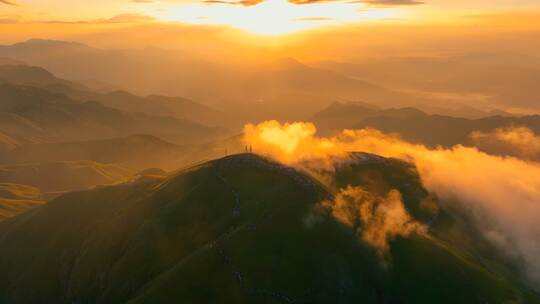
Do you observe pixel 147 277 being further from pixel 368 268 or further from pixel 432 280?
pixel 432 280

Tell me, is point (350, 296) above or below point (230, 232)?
below

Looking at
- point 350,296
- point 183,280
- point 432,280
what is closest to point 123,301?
point 183,280

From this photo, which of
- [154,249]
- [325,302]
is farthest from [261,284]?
[154,249]

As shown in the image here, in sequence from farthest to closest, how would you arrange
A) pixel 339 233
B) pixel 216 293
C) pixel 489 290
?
pixel 339 233, pixel 489 290, pixel 216 293

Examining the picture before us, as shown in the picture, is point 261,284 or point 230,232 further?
point 230,232

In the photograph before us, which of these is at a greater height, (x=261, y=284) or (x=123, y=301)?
(x=261, y=284)

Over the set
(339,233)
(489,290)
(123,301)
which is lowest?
(123,301)

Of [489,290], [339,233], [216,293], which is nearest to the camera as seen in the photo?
[216,293]

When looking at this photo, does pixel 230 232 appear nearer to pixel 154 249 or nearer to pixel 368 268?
pixel 154 249

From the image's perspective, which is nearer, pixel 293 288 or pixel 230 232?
pixel 293 288
